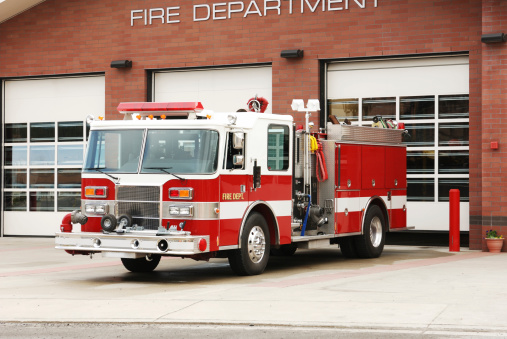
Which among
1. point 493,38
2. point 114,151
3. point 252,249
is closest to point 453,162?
point 493,38

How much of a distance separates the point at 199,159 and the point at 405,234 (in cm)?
859

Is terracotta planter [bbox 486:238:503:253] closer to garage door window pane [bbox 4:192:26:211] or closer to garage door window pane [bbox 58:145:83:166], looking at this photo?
garage door window pane [bbox 58:145:83:166]

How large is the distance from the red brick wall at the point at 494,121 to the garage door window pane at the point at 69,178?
10.5m

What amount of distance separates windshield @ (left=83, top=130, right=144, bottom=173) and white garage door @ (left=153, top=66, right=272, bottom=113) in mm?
8001

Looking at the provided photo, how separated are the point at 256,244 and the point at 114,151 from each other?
8.53ft

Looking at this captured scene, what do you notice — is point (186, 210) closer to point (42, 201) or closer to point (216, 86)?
point (216, 86)

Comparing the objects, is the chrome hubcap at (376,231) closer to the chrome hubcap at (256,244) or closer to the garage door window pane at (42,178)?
the chrome hubcap at (256,244)

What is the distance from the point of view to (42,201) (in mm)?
24000

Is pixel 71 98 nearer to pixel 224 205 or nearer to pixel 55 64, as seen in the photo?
pixel 55 64

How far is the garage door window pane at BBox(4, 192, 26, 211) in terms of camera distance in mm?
24172

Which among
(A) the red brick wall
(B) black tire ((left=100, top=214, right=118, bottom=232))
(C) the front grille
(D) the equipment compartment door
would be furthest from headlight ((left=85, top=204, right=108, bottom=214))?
(A) the red brick wall

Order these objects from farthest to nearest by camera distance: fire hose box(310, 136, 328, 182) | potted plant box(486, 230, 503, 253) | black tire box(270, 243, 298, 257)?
potted plant box(486, 230, 503, 253) → black tire box(270, 243, 298, 257) → fire hose box(310, 136, 328, 182)

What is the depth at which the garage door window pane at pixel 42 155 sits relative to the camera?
2400 centimetres

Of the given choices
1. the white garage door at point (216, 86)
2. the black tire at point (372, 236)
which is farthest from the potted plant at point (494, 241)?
the white garage door at point (216, 86)
